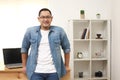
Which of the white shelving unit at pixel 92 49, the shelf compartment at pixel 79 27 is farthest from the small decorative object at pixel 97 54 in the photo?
the shelf compartment at pixel 79 27

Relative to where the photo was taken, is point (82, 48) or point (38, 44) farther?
point (82, 48)

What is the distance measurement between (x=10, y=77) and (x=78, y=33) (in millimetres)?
1661

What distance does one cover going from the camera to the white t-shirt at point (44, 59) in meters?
2.07

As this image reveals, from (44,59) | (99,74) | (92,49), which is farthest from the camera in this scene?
(92,49)

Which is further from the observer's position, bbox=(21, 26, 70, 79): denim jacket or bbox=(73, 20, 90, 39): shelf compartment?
bbox=(73, 20, 90, 39): shelf compartment

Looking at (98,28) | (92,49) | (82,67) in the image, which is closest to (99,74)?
(82,67)

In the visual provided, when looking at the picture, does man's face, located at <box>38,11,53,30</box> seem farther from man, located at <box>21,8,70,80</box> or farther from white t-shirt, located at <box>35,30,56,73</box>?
white t-shirt, located at <box>35,30,56,73</box>

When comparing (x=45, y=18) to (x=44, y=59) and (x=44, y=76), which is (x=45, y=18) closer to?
(x=44, y=59)

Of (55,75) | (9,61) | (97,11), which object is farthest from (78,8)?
(55,75)

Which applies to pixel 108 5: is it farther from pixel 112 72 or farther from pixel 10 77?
pixel 10 77

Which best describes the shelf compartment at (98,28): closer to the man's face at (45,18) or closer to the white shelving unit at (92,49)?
the white shelving unit at (92,49)

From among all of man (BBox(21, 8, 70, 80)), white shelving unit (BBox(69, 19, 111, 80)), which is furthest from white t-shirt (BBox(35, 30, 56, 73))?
white shelving unit (BBox(69, 19, 111, 80))

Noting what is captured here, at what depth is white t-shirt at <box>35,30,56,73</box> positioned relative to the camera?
2072 millimetres

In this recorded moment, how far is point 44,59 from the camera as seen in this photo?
2078mm
